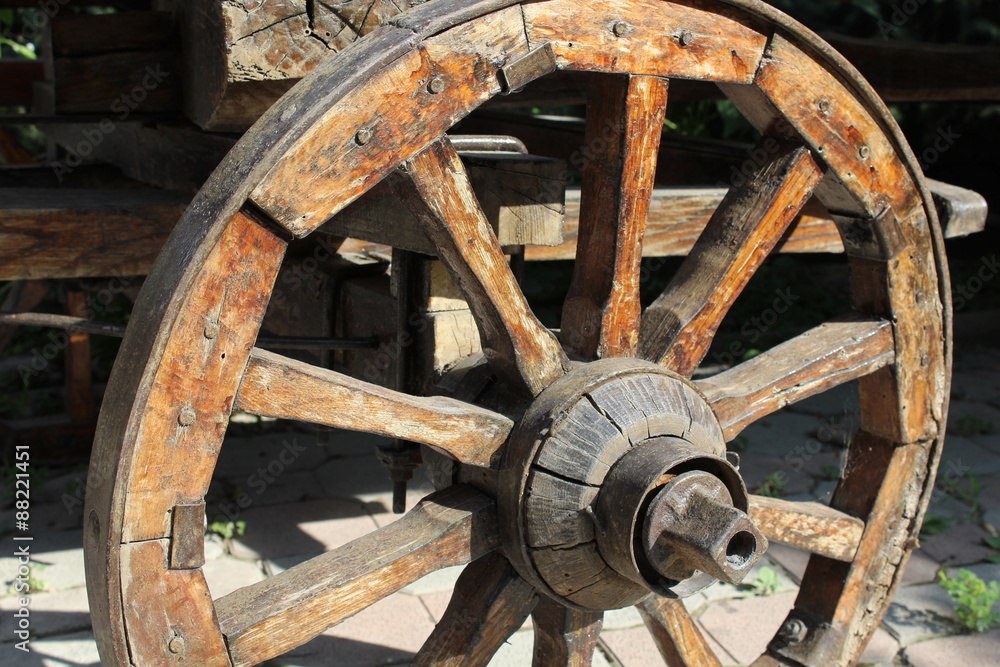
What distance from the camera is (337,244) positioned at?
211 cm

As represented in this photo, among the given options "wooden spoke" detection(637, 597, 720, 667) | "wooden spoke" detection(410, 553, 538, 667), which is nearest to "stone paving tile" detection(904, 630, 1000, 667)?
"wooden spoke" detection(637, 597, 720, 667)

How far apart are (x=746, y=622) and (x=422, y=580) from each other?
880 mm

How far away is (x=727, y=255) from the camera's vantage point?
172 cm

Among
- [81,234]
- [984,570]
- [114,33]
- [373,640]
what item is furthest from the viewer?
[984,570]

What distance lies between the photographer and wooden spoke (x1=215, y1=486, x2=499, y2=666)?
4.42 ft

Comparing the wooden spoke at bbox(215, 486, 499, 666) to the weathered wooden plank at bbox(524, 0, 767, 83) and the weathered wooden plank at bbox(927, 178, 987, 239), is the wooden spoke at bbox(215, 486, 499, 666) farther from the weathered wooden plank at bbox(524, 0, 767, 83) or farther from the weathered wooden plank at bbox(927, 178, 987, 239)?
the weathered wooden plank at bbox(927, 178, 987, 239)

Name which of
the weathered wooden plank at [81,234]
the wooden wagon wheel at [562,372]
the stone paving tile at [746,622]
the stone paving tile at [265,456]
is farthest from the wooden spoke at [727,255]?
the stone paving tile at [265,456]

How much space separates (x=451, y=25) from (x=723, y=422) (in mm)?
872

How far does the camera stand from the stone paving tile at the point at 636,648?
2389 millimetres

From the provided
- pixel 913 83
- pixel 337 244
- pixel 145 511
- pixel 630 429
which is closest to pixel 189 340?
→ pixel 145 511

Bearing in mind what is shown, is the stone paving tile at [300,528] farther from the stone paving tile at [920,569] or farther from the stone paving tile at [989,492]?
the stone paving tile at [989,492]

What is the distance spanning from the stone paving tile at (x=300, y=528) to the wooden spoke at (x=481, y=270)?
1493 mm

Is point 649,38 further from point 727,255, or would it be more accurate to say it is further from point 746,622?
point 746,622

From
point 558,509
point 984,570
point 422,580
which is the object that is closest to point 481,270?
point 558,509
